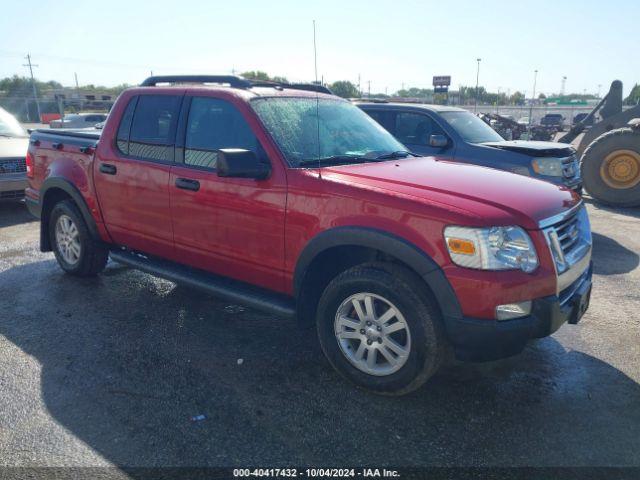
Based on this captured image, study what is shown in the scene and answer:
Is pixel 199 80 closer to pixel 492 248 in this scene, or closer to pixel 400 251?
pixel 400 251

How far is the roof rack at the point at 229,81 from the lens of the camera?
13.4ft

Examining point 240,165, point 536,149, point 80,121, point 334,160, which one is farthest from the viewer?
point 80,121

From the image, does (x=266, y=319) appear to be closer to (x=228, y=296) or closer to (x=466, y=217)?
(x=228, y=296)

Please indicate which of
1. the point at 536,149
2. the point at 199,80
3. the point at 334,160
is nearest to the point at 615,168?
the point at 536,149

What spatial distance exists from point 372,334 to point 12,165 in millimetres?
7646

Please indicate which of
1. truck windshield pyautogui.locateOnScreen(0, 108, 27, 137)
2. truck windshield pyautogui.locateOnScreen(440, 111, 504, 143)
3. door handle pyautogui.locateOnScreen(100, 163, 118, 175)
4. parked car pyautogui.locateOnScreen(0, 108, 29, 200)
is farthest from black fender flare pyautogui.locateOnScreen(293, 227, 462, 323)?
truck windshield pyautogui.locateOnScreen(0, 108, 27, 137)

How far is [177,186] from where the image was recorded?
4.04 meters

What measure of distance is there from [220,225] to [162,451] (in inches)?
65.3

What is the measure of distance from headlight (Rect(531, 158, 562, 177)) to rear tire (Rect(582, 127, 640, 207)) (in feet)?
10.7

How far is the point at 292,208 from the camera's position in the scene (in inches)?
134

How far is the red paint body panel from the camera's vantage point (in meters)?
2.88

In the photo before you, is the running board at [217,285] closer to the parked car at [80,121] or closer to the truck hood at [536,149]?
the truck hood at [536,149]

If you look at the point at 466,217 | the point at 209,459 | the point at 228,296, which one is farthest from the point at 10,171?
the point at 466,217

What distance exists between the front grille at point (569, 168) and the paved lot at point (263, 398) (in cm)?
270
